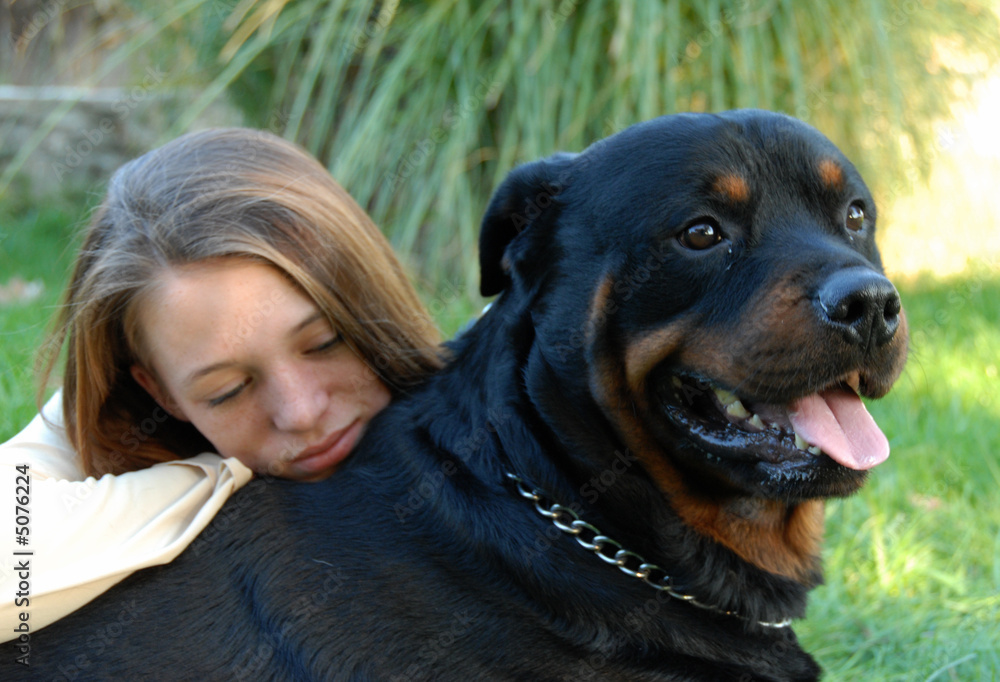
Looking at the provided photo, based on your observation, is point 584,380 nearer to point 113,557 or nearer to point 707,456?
point 707,456

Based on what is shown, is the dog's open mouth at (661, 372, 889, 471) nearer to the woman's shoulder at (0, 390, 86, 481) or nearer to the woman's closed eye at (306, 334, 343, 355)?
the woman's closed eye at (306, 334, 343, 355)

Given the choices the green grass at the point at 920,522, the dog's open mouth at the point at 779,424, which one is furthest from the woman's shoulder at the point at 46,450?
the dog's open mouth at the point at 779,424

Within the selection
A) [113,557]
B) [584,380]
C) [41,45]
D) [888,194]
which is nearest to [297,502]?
[113,557]

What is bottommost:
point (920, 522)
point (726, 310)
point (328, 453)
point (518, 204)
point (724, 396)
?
point (920, 522)

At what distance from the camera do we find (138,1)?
233 inches

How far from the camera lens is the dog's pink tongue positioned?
1.93 meters

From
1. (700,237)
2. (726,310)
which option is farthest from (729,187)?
(726,310)

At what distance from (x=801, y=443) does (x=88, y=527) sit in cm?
148

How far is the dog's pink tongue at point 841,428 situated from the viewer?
6.33 ft

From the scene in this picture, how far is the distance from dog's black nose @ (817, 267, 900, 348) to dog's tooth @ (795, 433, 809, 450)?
0.76 feet

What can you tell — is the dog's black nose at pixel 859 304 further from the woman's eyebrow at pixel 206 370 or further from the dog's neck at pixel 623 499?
the woman's eyebrow at pixel 206 370

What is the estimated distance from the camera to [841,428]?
198 cm

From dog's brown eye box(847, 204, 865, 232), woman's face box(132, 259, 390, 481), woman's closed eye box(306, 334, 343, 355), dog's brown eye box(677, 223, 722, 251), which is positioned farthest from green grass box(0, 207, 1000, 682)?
woman's closed eye box(306, 334, 343, 355)

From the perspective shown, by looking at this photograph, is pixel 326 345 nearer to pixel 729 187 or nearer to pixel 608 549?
pixel 608 549
